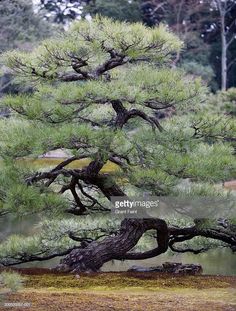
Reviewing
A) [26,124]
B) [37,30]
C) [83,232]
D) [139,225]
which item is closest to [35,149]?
[26,124]

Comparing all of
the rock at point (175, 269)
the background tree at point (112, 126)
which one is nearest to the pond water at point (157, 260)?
the rock at point (175, 269)

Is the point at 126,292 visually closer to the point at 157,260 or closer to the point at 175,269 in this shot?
the point at 175,269

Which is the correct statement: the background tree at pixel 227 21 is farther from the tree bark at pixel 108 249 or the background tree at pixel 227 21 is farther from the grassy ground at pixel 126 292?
the grassy ground at pixel 126 292

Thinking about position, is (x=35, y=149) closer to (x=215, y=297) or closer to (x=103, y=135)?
(x=103, y=135)

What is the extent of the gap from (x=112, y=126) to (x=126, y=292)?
108cm

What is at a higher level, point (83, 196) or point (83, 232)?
point (83, 196)

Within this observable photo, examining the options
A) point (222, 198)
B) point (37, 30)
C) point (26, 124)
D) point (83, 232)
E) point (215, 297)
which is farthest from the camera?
point (37, 30)

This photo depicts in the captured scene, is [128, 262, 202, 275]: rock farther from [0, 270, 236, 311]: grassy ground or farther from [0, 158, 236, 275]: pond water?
[0, 158, 236, 275]: pond water

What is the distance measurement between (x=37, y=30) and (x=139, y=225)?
13029mm

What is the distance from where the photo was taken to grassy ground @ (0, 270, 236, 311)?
99.0 inches

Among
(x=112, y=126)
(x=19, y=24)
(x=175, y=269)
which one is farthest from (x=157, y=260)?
(x=19, y=24)

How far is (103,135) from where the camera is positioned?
118 inches

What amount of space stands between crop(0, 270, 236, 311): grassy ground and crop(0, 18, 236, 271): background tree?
32 centimetres

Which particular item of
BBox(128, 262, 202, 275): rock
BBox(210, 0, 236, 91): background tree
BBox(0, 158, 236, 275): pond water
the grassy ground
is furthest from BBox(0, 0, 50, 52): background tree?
the grassy ground
